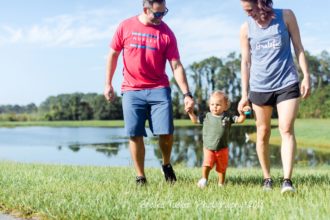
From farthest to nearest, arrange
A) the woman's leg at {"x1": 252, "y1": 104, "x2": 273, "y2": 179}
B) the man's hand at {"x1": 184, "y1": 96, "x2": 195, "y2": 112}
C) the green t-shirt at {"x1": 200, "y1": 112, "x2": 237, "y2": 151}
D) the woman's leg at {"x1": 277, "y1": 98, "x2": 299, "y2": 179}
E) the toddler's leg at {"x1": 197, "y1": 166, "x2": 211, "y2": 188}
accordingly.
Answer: the green t-shirt at {"x1": 200, "y1": 112, "x2": 237, "y2": 151}, the man's hand at {"x1": 184, "y1": 96, "x2": 195, "y2": 112}, the toddler's leg at {"x1": 197, "y1": 166, "x2": 211, "y2": 188}, the woman's leg at {"x1": 252, "y1": 104, "x2": 273, "y2": 179}, the woman's leg at {"x1": 277, "y1": 98, "x2": 299, "y2": 179}

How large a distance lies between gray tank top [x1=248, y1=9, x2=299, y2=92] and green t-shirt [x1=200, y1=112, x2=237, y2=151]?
725 mm

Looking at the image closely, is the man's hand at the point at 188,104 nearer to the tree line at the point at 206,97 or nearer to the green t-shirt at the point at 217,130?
the green t-shirt at the point at 217,130

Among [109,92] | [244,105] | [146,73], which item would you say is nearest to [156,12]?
[146,73]

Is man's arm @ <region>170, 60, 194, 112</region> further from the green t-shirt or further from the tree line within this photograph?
the tree line

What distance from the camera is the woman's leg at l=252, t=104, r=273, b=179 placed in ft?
16.3

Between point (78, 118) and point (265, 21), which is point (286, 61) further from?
point (78, 118)

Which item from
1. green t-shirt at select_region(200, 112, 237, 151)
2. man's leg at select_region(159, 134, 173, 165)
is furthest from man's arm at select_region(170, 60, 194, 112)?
man's leg at select_region(159, 134, 173, 165)

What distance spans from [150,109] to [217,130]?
78 centimetres

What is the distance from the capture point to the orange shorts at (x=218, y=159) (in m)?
5.43

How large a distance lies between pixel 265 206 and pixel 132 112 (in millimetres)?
2163

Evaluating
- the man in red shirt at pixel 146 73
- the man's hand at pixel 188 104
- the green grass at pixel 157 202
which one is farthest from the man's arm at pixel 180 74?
the green grass at pixel 157 202

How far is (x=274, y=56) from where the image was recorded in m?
4.70

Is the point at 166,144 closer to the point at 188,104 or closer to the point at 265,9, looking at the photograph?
the point at 188,104

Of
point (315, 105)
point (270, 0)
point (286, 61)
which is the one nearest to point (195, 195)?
point (286, 61)
